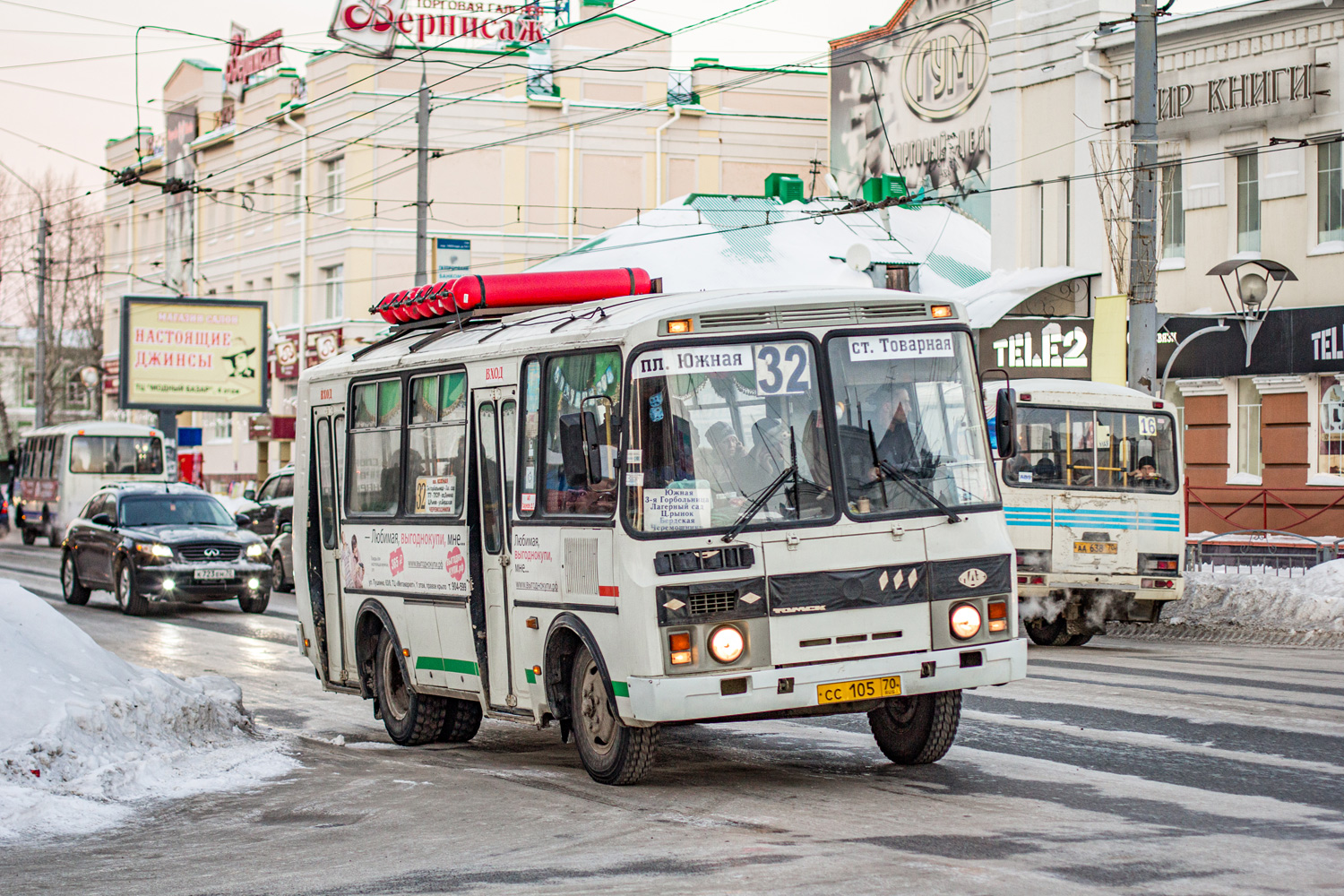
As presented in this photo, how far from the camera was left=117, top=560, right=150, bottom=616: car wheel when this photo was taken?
949 inches

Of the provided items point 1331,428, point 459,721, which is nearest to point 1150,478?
point 459,721

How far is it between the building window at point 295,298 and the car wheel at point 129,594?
37.2 m

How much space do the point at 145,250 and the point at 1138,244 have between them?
59983mm

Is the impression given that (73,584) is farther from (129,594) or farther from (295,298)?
(295,298)

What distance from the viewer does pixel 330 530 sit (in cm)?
1303

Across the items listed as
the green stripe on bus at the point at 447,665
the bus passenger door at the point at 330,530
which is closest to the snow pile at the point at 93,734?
the green stripe on bus at the point at 447,665

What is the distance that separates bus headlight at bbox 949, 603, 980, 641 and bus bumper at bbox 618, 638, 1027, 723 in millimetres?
75

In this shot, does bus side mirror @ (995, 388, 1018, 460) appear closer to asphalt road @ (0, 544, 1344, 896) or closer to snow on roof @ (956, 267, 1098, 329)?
asphalt road @ (0, 544, 1344, 896)

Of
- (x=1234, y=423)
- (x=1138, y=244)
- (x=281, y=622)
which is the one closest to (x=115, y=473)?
(x=281, y=622)

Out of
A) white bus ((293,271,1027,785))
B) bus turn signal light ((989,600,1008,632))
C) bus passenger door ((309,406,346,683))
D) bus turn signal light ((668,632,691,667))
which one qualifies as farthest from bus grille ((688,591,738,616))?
bus passenger door ((309,406,346,683))

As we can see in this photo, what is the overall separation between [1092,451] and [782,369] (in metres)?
10.7

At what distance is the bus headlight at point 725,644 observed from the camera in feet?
29.2

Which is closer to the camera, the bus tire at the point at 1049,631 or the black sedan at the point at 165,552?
the bus tire at the point at 1049,631

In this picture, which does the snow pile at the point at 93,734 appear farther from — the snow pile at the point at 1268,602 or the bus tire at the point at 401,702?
the snow pile at the point at 1268,602
